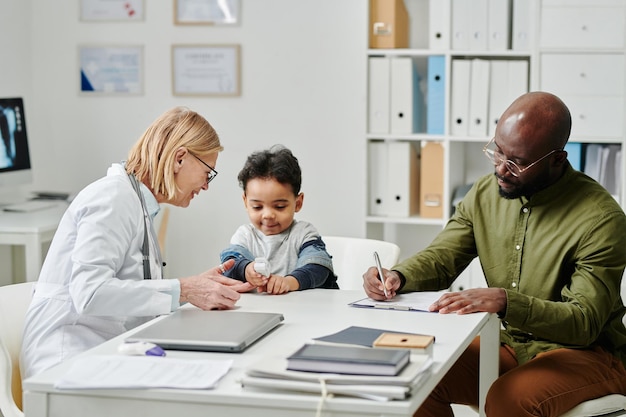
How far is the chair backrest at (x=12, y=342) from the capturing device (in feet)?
6.89

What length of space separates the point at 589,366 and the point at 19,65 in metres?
3.41

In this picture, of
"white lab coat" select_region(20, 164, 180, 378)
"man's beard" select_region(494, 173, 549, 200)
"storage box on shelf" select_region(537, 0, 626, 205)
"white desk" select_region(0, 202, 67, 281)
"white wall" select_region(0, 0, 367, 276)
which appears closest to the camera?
"white lab coat" select_region(20, 164, 180, 378)

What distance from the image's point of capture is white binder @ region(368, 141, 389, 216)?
13.8 feet

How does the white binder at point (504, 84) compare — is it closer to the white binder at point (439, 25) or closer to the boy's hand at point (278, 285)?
the white binder at point (439, 25)

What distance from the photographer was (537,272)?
95.5 inches

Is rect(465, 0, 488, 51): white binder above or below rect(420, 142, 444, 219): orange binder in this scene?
above

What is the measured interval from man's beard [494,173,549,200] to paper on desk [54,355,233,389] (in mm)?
1060

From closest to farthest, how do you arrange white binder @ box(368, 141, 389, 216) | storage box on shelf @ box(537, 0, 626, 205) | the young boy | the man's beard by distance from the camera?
the man's beard < the young boy < storage box on shelf @ box(537, 0, 626, 205) < white binder @ box(368, 141, 389, 216)

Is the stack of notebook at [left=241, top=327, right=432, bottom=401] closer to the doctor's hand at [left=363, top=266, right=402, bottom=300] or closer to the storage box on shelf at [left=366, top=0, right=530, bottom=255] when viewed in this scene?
the doctor's hand at [left=363, top=266, right=402, bottom=300]

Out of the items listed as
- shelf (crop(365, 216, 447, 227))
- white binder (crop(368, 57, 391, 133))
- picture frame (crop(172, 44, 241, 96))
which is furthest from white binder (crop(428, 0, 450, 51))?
picture frame (crop(172, 44, 241, 96))

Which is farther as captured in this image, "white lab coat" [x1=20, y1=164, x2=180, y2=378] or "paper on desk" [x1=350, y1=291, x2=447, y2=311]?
"paper on desk" [x1=350, y1=291, x2=447, y2=311]

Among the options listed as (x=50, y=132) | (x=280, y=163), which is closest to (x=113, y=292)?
(x=280, y=163)

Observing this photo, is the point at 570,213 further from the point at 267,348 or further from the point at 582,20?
the point at 582,20

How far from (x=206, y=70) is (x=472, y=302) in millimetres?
2758
